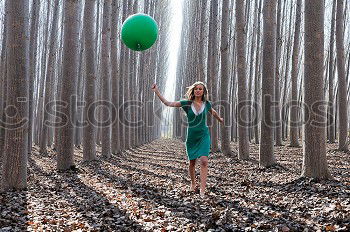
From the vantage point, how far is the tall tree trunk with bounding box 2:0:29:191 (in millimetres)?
6129

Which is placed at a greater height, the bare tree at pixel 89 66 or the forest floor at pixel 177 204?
the bare tree at pixel 89 66

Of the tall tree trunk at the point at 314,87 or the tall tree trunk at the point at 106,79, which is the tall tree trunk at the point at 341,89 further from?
the tall tree trunk at the point at 106,79

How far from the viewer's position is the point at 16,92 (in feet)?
20.2

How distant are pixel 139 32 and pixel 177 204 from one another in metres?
2.78

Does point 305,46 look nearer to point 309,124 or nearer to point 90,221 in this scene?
point 309,124

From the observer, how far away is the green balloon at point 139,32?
232 inches

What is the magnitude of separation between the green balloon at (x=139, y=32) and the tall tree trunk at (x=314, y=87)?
9.21 ft

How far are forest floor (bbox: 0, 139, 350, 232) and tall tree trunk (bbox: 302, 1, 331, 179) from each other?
1.18ft

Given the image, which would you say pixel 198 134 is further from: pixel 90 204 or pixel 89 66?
pixel 89 66

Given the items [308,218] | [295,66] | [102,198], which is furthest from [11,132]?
[295,66]

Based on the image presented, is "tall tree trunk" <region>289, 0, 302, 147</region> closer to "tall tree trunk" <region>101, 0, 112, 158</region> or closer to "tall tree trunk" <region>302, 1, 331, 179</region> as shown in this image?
"tall tree trunk" <region>101, 0, 112, 158</region>

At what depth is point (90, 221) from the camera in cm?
448

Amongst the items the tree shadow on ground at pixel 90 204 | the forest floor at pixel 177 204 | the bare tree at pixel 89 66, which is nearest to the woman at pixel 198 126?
the forest floor at pixel 177 204

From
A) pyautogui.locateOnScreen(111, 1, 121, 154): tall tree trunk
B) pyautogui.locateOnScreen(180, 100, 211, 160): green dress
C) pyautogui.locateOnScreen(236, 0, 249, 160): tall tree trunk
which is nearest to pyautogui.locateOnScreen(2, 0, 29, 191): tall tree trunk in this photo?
pyautogui.locateOnScreen(180, 100, 211, 160): green dress
